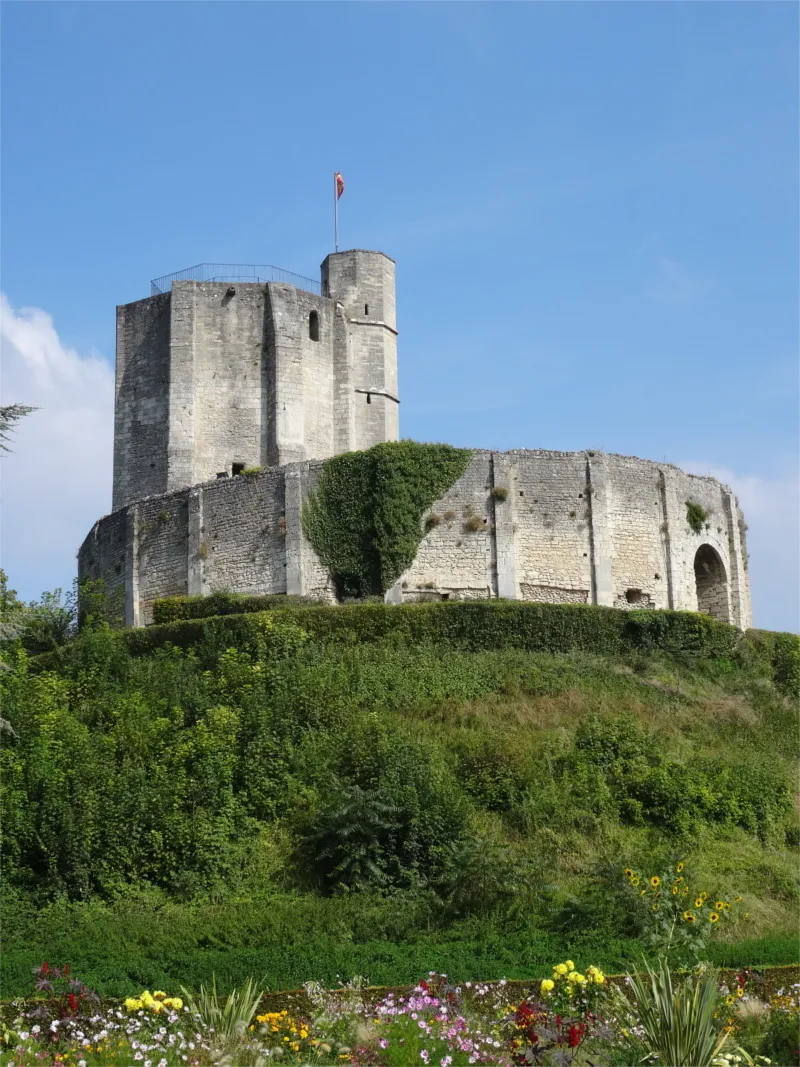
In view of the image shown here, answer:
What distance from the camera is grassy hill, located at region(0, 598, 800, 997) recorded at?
17203mm

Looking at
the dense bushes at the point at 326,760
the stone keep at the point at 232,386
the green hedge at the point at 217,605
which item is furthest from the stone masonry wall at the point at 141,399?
the dense bushes at the point at 326,760

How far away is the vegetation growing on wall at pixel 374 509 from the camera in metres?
32.3

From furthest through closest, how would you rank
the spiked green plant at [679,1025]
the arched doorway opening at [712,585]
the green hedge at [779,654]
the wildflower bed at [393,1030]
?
1. the arched doorway opening at [712,585]
2. the green hedge at [779,654]
3. the wildflower bed at [393,1030]
4. the spiked green plant at [679,1025]

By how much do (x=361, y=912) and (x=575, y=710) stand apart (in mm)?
8634

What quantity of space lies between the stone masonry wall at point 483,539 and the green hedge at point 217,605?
1283 millimetres

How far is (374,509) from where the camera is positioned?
32594 mm

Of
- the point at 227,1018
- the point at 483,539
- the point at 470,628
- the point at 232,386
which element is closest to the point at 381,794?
the point at 227,1018

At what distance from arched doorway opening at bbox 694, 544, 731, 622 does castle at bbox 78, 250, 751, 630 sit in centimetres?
4

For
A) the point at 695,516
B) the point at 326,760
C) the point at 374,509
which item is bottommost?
the point at 326,760

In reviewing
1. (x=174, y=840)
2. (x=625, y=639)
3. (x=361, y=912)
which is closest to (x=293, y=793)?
(x=174, y=840)

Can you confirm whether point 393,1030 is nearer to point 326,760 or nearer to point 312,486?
point 326,760

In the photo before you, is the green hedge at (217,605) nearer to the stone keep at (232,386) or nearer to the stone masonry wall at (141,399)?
the stone keep at (232,386)

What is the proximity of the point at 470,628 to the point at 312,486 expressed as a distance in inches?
235

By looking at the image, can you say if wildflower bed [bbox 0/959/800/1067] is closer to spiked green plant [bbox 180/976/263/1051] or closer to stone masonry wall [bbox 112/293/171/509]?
spiked green plant [bbox 180/976/263/1051]
